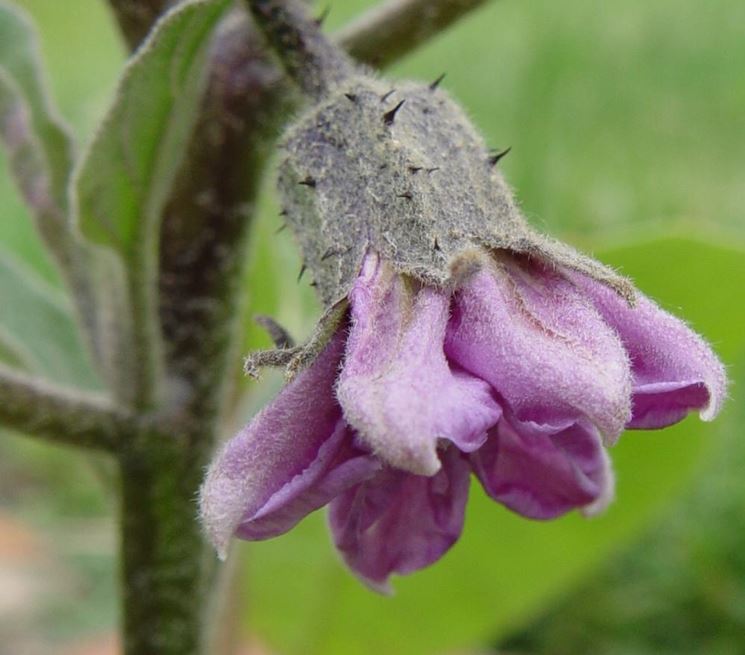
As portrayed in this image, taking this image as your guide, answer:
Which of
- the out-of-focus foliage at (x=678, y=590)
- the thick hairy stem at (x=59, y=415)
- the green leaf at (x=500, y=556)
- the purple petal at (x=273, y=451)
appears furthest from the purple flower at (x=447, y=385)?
the out-of-focus foliage at (x=678, y=590)

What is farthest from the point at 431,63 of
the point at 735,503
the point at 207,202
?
the point at 207,202

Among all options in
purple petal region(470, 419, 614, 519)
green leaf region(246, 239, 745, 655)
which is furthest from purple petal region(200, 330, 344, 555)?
green leaf region(246, 239, 745, 655)

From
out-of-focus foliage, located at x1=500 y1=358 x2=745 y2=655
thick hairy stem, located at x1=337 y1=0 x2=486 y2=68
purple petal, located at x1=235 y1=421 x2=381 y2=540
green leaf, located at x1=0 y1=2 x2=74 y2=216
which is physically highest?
green leaf, located at x1=0 y1=2 x2=74 y2=216

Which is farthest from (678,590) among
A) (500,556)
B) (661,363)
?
(661,363)

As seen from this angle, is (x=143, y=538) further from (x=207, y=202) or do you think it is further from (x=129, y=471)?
(x=207, y=202)

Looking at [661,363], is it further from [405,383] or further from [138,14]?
[138,14]

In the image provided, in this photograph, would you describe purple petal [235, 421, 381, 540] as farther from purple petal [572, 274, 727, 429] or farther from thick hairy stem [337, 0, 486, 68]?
→ thick hairy stem [337, 0, 486, 68]
